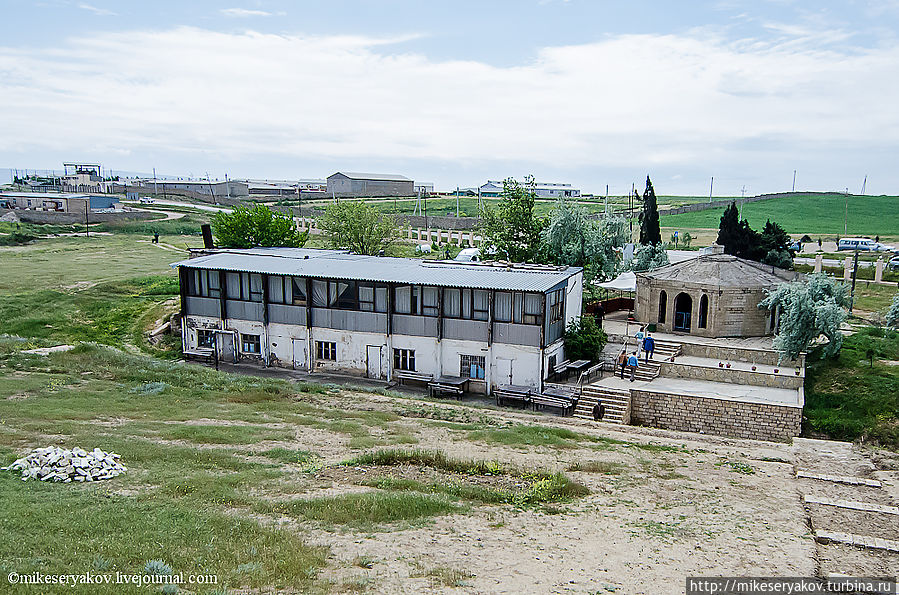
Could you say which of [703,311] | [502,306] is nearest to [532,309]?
[502,306]

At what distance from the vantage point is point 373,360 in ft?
92.7

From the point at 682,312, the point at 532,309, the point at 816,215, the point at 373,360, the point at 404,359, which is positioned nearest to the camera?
the point at 532,309

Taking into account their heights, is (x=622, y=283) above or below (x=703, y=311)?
above

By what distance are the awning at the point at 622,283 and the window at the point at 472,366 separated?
11812 mm

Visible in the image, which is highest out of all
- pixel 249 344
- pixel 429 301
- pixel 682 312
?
pixel 429 301

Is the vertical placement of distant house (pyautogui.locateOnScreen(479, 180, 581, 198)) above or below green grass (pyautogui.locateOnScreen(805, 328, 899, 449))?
above

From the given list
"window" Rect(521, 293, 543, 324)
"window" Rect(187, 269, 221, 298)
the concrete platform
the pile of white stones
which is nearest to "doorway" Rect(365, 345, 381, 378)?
"window" Rect(521, 293, 543, 324)

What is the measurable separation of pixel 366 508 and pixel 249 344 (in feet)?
63.3

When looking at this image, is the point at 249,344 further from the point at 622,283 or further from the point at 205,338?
the point at 622,283

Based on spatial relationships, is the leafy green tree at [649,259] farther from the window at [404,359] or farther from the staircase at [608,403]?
the window at [404,359]

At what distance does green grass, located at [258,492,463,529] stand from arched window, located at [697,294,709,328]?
21431mm

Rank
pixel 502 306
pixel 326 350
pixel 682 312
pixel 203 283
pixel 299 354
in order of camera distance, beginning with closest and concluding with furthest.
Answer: pixel 502 306
pixel 326 350
pixel 299 354
pixel 203 283
pixel 682 312

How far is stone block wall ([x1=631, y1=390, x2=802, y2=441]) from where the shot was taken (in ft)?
76.7

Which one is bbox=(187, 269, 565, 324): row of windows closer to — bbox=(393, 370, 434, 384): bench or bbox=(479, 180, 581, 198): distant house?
bbox=(393, 370, 434, 384): bench
